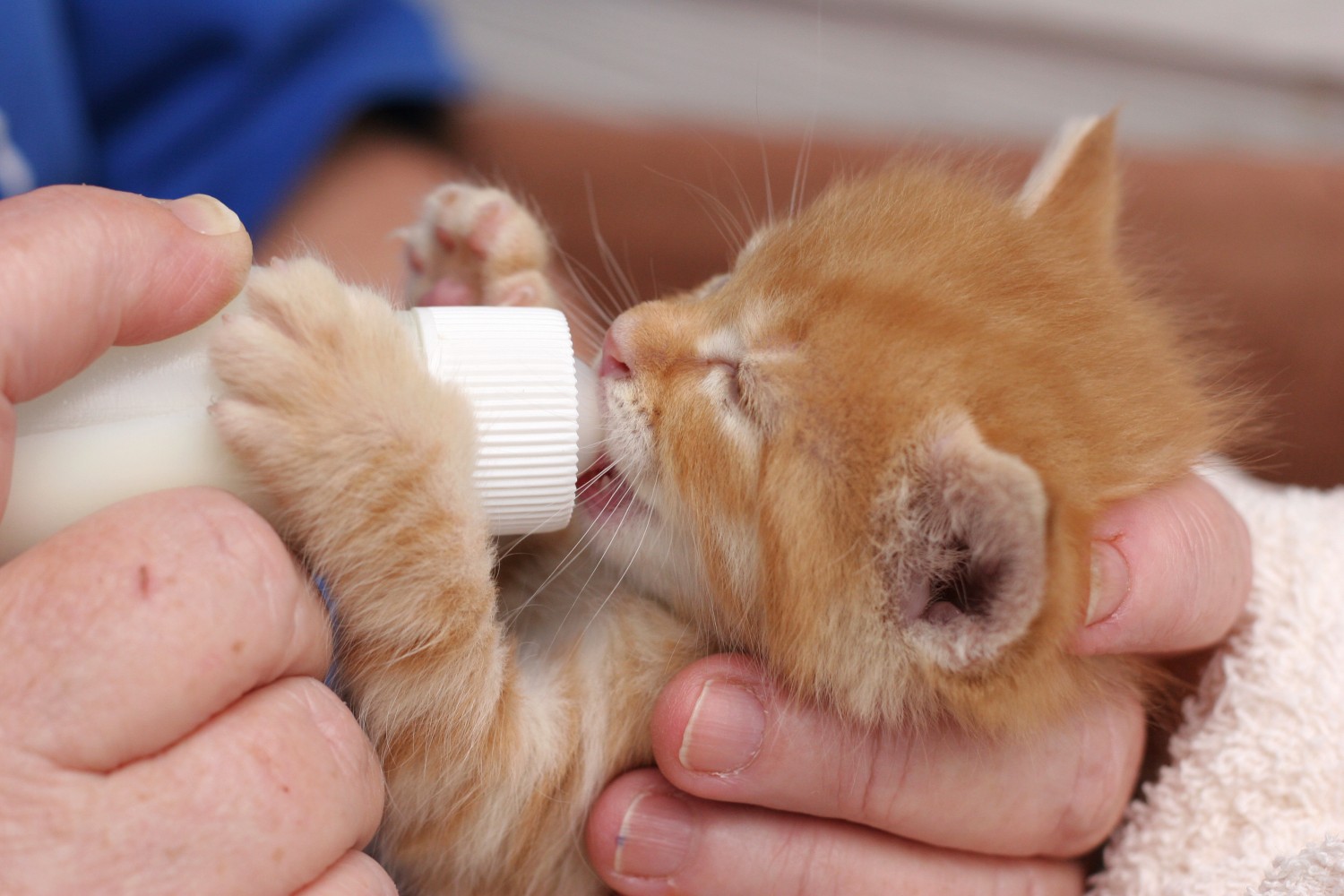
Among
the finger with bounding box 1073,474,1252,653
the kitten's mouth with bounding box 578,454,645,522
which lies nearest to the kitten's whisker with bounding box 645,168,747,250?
the kitten's mouth with bounding box 578,454,645,522

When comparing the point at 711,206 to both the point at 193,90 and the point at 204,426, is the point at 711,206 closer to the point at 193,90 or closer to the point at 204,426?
the point at 193,90

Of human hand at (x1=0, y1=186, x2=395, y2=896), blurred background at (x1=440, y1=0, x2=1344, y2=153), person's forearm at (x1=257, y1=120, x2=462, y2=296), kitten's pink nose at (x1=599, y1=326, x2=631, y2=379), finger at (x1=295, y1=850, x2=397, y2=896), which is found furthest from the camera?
blurred background at (x1=440, y1=0, x2=1344, y2=153)

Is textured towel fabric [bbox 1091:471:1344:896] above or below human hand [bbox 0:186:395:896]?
below

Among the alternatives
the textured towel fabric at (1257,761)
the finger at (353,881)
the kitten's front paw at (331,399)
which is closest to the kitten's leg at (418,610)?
the kitten's front paw at (331,399)

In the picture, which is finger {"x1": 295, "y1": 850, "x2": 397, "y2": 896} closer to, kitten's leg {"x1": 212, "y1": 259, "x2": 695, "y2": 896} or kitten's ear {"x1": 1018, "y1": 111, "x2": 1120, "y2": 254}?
kitten's leg {"x1": 212, "y1": 259, "x2": 695, "y2": 896}

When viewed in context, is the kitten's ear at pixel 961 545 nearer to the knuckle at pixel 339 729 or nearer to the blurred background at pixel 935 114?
the knuckle at pixel 339 729

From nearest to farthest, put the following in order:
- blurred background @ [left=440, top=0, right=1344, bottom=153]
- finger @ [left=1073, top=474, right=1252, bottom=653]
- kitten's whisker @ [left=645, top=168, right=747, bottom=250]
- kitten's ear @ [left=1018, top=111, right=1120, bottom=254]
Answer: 1. finger @ [left=1073, top=474, right=1252, bottom=653]
2. kitten's ear @ [left=1018, top=111, right=1120, bottom=254]
3. kitten's whisker @ [left=645, top=168, right=747, bottom=250]
4. blurred background @ [left=440, top=0, right=1344, bottom=153]

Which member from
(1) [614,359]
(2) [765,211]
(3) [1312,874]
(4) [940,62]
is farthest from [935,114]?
(3) [1312,874]

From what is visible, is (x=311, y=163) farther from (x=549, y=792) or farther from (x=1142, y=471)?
(x=1142, y=471)
